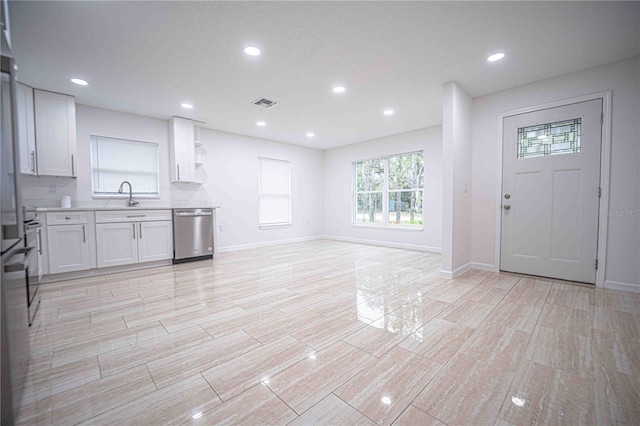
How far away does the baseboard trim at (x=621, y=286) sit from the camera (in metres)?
2.77

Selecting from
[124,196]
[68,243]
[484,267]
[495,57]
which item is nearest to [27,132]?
[124,196]

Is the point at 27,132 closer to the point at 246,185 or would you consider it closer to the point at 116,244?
the point at 116,244

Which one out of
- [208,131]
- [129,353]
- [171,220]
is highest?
[208,131]

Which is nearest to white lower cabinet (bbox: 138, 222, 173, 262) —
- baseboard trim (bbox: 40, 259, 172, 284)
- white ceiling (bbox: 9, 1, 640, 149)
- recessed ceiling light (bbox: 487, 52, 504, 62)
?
baseboard trim (bbox: 40, 259, 172, 284)

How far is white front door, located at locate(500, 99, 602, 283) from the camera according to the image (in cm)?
302

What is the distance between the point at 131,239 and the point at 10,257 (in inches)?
122

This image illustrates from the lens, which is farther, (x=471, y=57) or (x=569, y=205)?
(x=569, y=205)

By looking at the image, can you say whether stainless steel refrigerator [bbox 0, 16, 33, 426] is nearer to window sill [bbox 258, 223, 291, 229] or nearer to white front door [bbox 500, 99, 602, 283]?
white front door [bbox 500, 99, 602, 283]

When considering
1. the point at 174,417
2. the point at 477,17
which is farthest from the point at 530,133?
the point at 174,417

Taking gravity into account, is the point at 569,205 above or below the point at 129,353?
above

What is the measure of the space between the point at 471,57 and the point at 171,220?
4.65 m

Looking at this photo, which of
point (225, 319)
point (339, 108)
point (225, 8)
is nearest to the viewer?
point (225, 8)

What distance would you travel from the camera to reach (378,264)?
426 cm

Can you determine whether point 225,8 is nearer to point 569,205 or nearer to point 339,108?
point 339,108
